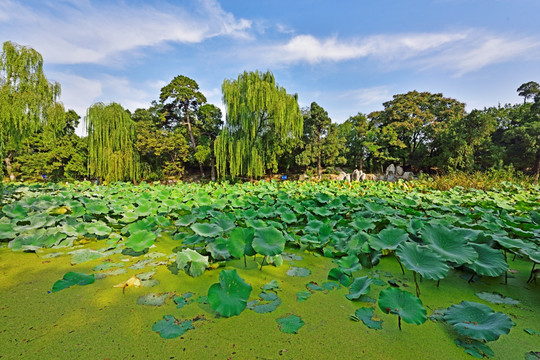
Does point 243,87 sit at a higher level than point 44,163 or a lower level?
higher

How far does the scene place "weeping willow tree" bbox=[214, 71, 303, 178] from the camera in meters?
9.71

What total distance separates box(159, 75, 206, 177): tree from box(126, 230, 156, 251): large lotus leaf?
13666mm

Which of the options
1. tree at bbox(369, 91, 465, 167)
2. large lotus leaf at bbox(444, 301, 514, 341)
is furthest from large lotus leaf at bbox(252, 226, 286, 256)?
tree at bbox(369, 91, 465, 167)

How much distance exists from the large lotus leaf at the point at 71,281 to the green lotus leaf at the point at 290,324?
1070 mm

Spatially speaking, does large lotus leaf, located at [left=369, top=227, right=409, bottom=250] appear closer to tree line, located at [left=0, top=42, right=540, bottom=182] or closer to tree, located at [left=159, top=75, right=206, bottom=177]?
tree line, located at [left=0, top=42, right=540, bottom=182]

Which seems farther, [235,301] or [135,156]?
[135,156]

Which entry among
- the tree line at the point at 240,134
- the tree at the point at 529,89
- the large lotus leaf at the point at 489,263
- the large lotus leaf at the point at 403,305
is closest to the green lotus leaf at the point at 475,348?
the large lotus leaf at the point at 403,305

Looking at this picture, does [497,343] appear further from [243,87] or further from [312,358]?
[243,87]

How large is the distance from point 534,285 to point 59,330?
2.29 m

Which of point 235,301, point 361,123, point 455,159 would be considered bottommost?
point 235,301

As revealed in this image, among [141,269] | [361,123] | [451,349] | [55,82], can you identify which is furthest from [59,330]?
[361,123]

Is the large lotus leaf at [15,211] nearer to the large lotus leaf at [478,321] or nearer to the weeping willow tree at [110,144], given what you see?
the large lotus leaf at [478,321]

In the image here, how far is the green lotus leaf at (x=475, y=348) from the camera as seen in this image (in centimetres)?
77

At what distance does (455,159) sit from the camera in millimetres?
11914
